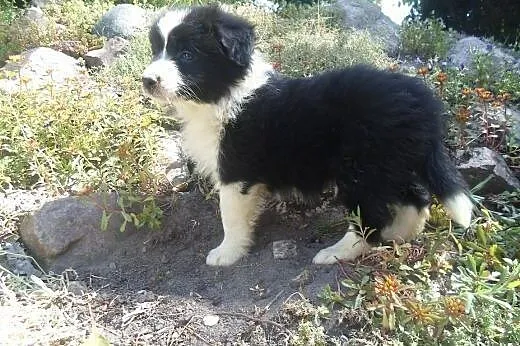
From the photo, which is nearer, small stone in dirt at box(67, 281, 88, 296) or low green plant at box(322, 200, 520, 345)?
low green plant at box(322, 200, 520, 345)

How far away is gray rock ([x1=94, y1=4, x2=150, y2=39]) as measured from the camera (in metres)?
7.33

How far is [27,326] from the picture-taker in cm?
290

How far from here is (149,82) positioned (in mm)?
2947

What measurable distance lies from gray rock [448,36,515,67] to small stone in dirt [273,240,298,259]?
3.86 m

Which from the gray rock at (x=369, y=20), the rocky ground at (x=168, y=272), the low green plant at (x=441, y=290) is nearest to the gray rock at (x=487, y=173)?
the rocky ground at (x=168, y=272)

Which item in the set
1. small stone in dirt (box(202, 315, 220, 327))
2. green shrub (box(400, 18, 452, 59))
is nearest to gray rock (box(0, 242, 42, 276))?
small stone in dirt (box(202, 315, 220, 327))

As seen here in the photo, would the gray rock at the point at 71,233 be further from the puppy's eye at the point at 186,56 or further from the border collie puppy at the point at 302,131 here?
the puppy's eye at the point at 186,56

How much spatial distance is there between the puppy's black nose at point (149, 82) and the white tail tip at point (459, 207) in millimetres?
1663

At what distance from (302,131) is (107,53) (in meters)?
4.23

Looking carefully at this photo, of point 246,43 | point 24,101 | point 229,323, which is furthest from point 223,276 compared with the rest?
point 24,101

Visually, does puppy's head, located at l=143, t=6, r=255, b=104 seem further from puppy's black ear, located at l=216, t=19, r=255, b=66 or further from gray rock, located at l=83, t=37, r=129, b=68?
gray rock, located at l=83, t=37, r=129, b=68

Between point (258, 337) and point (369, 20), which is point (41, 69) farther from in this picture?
point (369, 20)

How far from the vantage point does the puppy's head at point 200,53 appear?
306cm

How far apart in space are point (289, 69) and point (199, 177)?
203 cm
